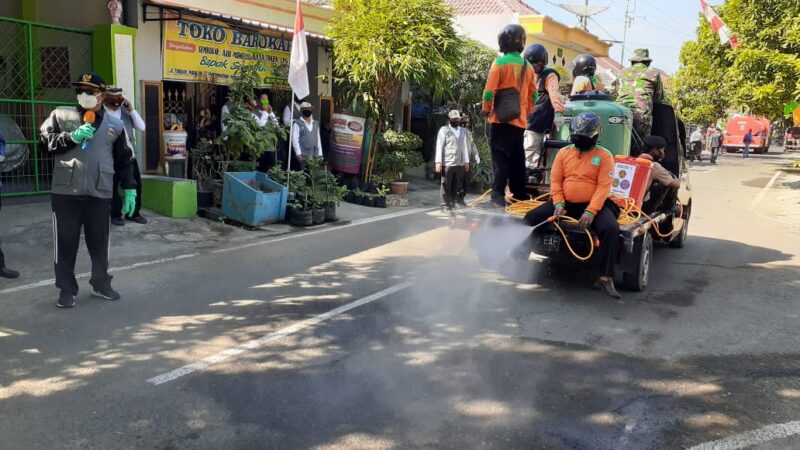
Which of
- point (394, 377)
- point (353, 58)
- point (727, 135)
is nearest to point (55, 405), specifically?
point (394, 377)

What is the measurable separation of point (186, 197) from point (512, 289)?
550 centimetres

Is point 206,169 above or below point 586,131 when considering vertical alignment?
below

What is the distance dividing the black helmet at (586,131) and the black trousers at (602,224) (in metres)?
0.60

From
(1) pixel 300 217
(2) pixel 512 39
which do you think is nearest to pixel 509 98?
(2) pixel 512 39

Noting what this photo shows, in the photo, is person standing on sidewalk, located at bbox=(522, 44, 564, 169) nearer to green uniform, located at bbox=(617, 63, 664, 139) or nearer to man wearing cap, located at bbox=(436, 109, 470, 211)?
green uniform, located at bbox=(617, 63, 664, 139)

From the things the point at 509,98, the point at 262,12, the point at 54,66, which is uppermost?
the point at 262,12

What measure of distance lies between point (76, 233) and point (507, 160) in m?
4.32

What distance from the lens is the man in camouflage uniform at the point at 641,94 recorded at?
27.8 feet

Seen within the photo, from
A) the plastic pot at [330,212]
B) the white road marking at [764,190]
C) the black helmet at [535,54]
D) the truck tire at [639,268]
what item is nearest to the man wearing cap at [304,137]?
the plastic pot at [330,212]

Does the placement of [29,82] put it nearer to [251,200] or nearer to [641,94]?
[251,200]

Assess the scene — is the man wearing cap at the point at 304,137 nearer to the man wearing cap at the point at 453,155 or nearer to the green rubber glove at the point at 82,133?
the man wearing cap at the point at 453,155

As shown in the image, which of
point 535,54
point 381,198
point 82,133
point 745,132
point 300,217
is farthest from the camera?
point 745,132

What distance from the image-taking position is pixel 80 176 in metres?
5.64

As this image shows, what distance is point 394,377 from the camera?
433 cm
